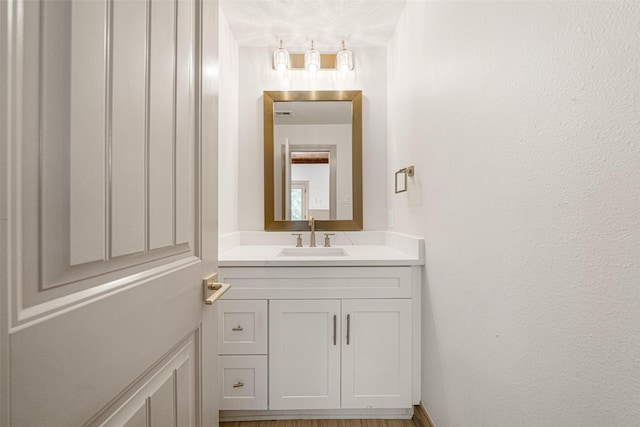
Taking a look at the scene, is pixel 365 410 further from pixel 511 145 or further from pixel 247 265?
pixel 511 145

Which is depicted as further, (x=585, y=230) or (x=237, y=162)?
(x=237, y=162)

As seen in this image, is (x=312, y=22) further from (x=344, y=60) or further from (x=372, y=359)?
(x=372, y=359)

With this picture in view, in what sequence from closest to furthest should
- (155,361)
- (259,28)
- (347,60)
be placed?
(155,361) < (259,28) < (347,60)

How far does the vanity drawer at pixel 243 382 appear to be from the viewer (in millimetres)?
1521

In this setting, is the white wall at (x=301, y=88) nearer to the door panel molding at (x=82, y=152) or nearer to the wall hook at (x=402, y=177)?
the wall hook at (x=402, y=177)

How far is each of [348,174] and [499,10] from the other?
1.38 metres

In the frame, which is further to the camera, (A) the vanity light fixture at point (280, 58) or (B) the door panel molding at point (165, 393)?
(A) the vanity light fixture at point (280, 58)

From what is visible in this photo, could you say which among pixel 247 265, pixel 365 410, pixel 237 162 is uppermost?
pixel 237 162

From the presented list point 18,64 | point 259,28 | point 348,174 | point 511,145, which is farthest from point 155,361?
point 259,28

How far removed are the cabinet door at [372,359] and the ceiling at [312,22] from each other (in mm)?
1633

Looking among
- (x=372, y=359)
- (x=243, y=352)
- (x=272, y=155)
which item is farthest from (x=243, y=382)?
(x=272, y=155)

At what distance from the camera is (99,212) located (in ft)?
1.39

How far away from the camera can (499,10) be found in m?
0.87

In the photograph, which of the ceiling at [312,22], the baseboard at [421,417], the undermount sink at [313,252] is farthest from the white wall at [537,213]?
the undermount sink at [313,252]
